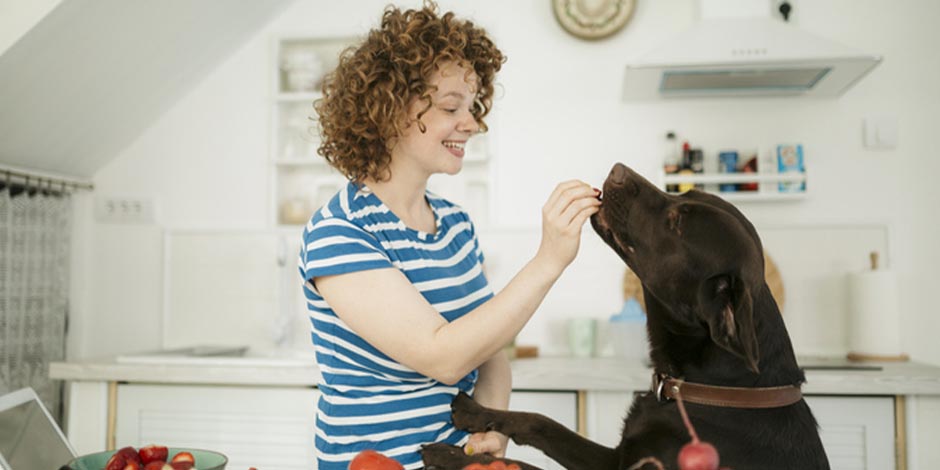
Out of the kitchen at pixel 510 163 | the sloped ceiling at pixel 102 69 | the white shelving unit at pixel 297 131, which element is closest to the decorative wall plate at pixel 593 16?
the kitchen at pixel 510 163

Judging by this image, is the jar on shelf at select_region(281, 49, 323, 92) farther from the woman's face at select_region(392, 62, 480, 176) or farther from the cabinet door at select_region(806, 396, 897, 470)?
the cabinet door at select_region(806, 396, 897, 470)

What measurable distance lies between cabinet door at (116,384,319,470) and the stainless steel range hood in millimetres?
1456

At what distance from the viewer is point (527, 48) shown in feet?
9.64

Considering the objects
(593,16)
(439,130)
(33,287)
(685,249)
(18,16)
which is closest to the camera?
(685,249)

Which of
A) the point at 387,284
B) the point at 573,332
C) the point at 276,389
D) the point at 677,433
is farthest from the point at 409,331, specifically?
the point at 573,332

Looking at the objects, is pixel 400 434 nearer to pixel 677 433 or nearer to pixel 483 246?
pixel 677 433

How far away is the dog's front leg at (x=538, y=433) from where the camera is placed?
4.11 ft

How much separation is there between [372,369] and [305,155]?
1.98 metres

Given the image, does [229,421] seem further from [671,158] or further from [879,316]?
[879,316]

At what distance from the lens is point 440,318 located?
3.65ft

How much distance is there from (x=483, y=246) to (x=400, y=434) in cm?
174

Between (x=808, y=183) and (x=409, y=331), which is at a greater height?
(x=808, y=183)

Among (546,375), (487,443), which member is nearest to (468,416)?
(487,443)

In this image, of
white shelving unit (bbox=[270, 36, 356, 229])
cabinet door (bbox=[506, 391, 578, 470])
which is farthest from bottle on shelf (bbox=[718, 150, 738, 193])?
white shelving unit (bbox=[270, 36, 356, 229])
